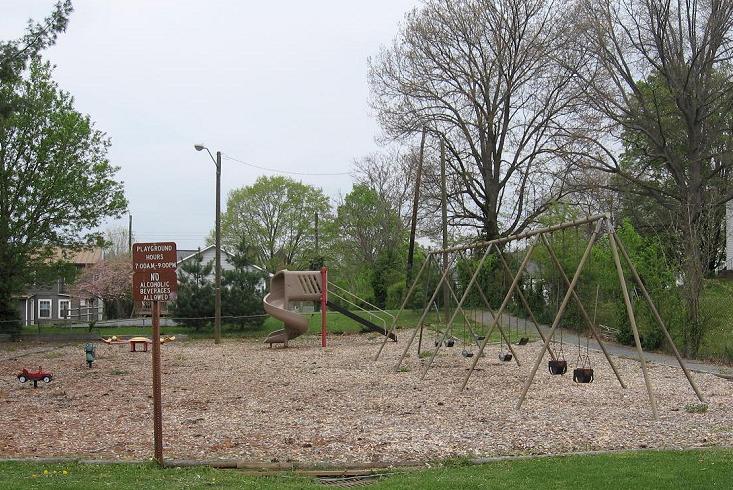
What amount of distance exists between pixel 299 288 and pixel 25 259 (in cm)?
1251

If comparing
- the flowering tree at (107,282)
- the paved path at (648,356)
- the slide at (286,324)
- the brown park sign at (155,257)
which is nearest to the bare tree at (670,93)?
the paved path at (648,356)

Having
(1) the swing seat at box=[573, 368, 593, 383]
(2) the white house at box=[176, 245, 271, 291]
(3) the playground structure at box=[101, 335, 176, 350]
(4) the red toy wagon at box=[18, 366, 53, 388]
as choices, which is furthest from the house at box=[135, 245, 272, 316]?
(1) the swing seat at box=[573, 368, 593, 383]

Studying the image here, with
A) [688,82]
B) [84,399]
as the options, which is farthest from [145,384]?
[688,82]

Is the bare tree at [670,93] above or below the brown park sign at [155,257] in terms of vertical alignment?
above

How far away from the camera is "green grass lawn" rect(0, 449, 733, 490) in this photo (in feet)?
22.4

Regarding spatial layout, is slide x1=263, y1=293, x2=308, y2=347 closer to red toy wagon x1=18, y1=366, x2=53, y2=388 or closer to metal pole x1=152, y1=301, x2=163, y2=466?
red toy wagon x1=18, y1=366, x2=53, y2=388

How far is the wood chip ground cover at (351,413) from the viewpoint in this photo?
9.09 metres

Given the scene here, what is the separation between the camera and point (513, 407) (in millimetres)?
11945

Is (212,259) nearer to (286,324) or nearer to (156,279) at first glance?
(286,324)

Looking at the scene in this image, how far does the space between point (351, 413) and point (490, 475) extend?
4.66 metres

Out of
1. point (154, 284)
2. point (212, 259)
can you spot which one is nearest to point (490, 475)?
point (154, 284)

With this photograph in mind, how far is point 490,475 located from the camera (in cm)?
734

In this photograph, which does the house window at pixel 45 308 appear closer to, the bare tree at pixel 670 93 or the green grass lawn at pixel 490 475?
the bare tree at pixel 670 93

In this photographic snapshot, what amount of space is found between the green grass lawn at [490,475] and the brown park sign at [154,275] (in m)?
1.80
